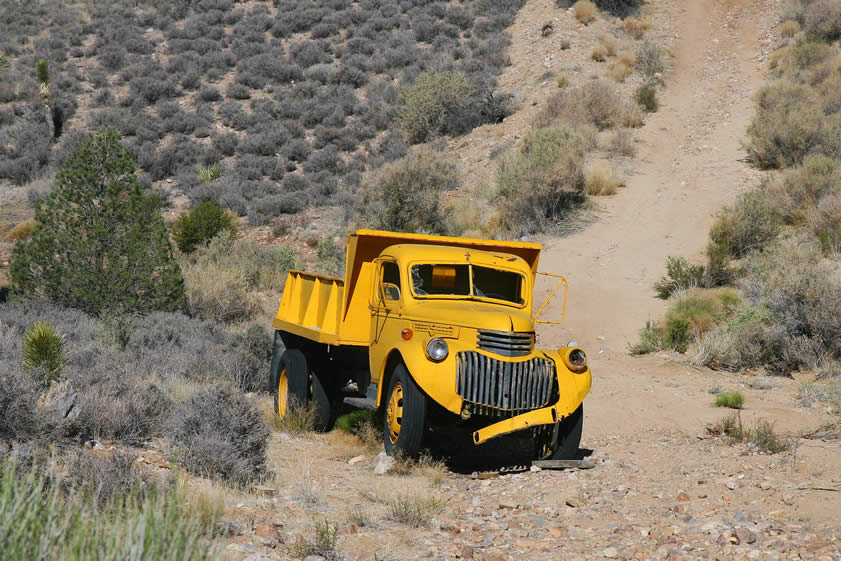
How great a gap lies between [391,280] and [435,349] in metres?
1.73

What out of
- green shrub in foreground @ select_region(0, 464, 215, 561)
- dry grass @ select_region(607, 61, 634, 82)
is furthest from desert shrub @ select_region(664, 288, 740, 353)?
dry grass @ select_region(607, 61, 634, 82)

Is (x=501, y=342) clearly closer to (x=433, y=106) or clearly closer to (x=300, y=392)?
(x=300, y=392)

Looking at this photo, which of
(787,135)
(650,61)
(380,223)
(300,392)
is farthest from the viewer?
(650,61)

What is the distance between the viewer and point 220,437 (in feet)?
23.0

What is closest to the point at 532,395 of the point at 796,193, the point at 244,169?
the point at 796,193

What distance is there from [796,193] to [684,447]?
14673 mm

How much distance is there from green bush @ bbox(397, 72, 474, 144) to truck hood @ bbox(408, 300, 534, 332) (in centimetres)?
2477

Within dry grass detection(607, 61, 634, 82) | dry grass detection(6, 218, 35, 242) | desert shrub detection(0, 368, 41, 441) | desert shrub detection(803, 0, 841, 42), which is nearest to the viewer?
desert shrub detection(0, 368, 41, 441)

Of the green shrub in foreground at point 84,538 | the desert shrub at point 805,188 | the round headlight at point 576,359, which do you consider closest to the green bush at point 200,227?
the desert shrub at point 805,188

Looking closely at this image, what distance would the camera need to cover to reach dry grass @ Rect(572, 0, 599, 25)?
121 feet

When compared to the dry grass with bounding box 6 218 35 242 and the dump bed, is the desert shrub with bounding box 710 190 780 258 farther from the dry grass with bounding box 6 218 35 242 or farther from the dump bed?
the dry grass with bounding box 6 218 35 242

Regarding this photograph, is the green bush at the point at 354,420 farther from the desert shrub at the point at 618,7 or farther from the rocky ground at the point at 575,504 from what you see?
the desert shrub at the point at 618,7

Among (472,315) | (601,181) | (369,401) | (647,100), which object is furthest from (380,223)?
(472,315)

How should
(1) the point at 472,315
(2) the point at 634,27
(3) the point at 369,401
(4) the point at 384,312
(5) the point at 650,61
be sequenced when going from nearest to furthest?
(1) the point at 472,315, (4) the point at 384,312, (3) the point at 369,401, (5) the point at 650,61, (2) the point at 634,27
